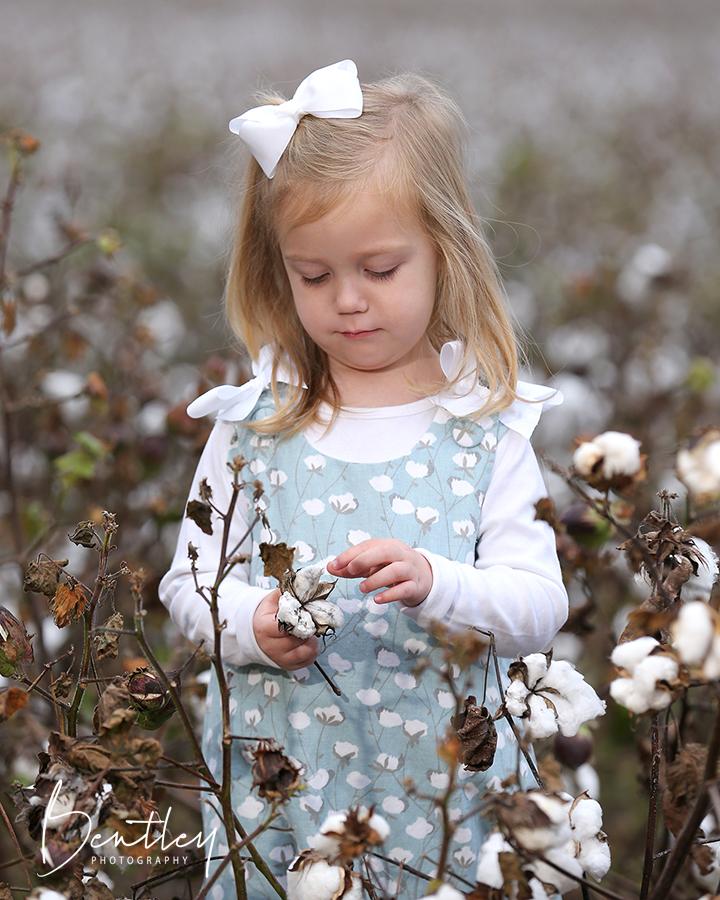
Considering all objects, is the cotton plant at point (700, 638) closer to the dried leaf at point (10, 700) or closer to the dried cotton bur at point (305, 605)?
the dried cotton bur at point (305, 605)

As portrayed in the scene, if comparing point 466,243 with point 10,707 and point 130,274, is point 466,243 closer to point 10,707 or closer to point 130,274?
point 10,707

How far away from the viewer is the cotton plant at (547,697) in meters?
0.85

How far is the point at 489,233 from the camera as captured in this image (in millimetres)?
3459

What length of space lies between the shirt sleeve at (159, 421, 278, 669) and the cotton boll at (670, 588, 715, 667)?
1.67ft

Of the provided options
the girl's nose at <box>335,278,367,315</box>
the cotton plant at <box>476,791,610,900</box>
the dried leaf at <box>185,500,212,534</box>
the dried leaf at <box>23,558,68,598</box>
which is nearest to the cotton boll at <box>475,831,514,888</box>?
the cotton plant at <box>476,791,610,900</box>

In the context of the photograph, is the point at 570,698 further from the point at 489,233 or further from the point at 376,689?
the point at 489,233

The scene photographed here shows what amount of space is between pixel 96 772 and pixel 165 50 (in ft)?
17.1

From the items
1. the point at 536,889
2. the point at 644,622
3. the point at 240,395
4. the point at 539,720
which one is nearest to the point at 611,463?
the point at 644,622

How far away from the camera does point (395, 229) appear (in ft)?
3.62

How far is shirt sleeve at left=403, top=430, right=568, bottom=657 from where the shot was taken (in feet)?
3.33

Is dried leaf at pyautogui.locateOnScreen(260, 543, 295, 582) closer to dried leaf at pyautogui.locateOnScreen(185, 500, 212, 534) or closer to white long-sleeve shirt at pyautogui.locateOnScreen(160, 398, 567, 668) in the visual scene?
dried leaf at pyautogui.locateOnScreen(185, 500, 212, 534)

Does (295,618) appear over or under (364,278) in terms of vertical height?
under

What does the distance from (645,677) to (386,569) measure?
0.28 meters

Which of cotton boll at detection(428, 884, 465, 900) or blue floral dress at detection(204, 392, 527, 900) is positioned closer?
cotton boll at detection(428, 884, 465, 900)
